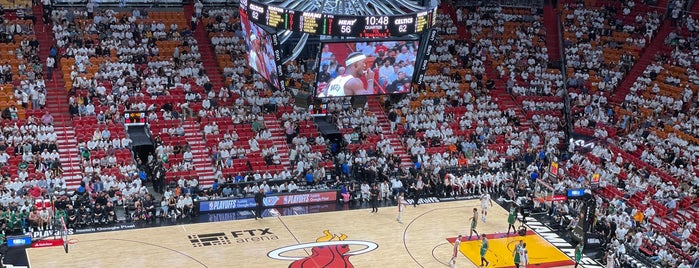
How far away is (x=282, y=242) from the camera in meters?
38.3

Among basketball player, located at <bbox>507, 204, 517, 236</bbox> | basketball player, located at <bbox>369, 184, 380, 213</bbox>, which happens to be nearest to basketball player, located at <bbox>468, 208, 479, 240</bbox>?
basketball player, located at <bbox>507, 204, 517, 236</bbox>

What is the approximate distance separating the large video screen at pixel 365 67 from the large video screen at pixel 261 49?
202cm

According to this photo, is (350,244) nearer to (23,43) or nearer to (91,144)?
(91,144)

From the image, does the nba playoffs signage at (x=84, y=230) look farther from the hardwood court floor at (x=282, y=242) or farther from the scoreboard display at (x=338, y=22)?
the scoreboard display at (x=338, y=22)

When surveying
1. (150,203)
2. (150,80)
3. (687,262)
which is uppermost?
(150,80)

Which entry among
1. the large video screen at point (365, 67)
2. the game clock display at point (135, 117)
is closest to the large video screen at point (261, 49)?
the large video screen at point (365, 67)

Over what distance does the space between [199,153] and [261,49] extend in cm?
814

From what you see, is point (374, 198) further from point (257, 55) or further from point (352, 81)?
point (257, 55)

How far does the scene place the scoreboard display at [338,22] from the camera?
121 feet

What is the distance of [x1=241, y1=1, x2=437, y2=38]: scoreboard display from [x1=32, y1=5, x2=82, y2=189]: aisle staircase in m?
11.8

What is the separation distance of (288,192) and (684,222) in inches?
705

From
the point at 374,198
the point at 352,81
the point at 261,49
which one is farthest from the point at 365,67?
the point at 374,198

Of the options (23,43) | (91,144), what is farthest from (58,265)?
(23,43)

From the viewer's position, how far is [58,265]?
3441 centimetres
